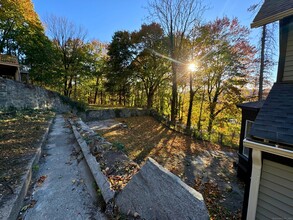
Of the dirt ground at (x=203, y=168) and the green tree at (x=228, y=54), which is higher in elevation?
the green tree at (x=228, y=54)

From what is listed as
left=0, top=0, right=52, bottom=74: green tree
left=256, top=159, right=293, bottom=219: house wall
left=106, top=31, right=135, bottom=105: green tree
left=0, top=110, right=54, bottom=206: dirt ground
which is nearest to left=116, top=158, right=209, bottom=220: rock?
left=256, top=159, right=293, bottom=219: house wall

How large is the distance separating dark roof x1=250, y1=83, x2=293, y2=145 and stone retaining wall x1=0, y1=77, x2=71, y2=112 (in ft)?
32.9

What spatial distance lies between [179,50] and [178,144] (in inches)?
311

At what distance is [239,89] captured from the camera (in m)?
12.4

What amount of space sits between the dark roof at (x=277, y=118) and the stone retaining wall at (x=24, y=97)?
1003 cm

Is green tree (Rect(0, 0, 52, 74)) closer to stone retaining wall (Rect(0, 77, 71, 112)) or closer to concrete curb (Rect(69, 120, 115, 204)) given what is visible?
stone retaining wall (Rect(0, 77, 71, 112))

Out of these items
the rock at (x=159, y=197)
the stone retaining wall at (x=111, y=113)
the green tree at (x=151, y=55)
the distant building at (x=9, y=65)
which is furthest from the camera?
the green tree at (x=151, y=55)

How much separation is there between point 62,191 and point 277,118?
152 inches

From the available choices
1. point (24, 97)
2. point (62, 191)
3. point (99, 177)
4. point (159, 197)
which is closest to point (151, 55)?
point (24, 97)

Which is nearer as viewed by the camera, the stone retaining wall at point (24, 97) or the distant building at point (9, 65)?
the stone retaining wall at point (24, 97)

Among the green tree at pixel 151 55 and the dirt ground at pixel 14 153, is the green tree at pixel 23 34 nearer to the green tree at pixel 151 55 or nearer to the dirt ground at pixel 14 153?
the green tree at pixel 151 55

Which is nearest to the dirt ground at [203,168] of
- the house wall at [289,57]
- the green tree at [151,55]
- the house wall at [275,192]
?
the house wall at [275,192]

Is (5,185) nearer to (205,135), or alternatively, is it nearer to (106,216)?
(106,216)

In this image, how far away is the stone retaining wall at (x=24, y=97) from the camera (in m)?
7.51
